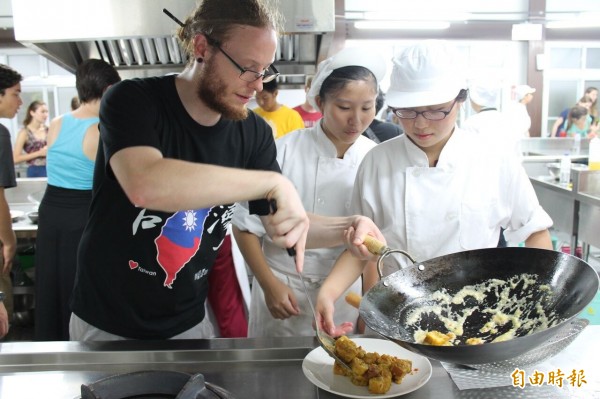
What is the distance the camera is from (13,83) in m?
→ 2.97

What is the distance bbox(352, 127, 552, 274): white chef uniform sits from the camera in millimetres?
1646

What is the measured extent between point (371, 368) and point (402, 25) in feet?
26.3

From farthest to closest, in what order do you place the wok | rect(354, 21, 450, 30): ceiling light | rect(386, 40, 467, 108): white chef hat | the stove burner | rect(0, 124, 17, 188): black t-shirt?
rect(354, 21, 450, 30): ceiling light → rect(0, 124, 17, 188): black t-shirt → rect(386, 40, 467, 108): white chef hat → the wok → the stove burner

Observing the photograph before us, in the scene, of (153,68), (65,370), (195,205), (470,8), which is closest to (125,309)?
(65,370)

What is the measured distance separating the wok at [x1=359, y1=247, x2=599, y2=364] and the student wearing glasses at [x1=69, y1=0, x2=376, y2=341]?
0.71 feet

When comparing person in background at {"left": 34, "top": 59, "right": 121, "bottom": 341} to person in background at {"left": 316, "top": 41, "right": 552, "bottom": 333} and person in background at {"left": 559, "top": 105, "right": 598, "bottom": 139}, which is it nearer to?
person in background at {"left": 316, "top": 41, "right": 552, "bottom": 333}

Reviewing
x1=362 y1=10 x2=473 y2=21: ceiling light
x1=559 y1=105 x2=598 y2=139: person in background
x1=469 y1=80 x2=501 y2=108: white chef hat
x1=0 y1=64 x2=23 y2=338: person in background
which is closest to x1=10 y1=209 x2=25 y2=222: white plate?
x1=0 y1=64 x2=23 y2=338: person in background

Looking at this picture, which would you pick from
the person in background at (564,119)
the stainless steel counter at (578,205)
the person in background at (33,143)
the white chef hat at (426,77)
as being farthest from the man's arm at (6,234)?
the person in background at (564,119)

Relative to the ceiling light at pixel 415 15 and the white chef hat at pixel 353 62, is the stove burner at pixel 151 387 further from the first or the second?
the ceiling light at pixel 415 15

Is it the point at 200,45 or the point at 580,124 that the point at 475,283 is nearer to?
the point at 200,45

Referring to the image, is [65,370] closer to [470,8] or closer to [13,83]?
[13,83]


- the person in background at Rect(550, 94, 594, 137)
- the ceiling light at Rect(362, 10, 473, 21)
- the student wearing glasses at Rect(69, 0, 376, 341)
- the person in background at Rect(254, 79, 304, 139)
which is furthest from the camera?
the ceiling light at Rect(362, 10, 473, 21)

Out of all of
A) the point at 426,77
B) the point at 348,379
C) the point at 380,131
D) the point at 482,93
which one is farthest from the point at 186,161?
the point at 482,93

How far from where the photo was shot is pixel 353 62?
A: 1.93 meters
